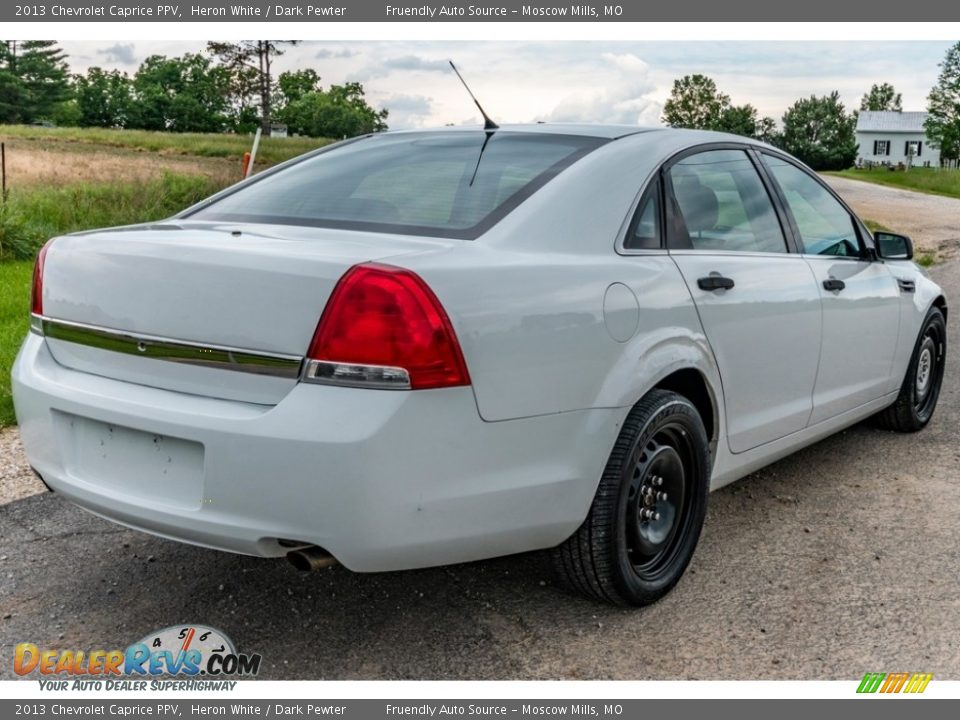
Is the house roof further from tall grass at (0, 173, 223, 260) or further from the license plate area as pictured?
the license plate area

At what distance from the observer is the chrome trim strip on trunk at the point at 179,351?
2549 mm

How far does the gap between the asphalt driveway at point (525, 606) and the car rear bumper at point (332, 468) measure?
0.42 m

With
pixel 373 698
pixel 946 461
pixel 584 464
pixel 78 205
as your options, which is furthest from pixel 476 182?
pixel 78 205

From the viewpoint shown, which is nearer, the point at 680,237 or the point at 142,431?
the point at 142,431

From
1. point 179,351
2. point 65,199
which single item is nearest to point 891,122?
point 65,199

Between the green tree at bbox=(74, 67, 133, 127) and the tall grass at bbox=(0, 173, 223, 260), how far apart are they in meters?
57.4

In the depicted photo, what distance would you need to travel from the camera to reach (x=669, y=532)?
3375 millimetres

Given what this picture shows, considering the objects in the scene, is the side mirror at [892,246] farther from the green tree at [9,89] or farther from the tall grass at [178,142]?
the green tree at [9,89]

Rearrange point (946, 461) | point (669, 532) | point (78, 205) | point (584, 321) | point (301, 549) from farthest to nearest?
point (78, 205)
point (946, 461)
point (669, 532)
point (584, 321)
point (301, 549)

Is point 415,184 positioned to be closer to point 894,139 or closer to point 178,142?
point 178,142

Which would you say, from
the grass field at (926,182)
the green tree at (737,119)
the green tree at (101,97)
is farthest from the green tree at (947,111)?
the green tree at (101,97)

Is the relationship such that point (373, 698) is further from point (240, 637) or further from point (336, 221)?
point (336, 221)

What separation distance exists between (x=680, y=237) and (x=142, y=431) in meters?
1.90

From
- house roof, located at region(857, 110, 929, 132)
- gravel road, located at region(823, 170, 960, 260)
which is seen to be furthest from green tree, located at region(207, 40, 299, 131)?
house roof, located at region(857, 110, 929, 132)
